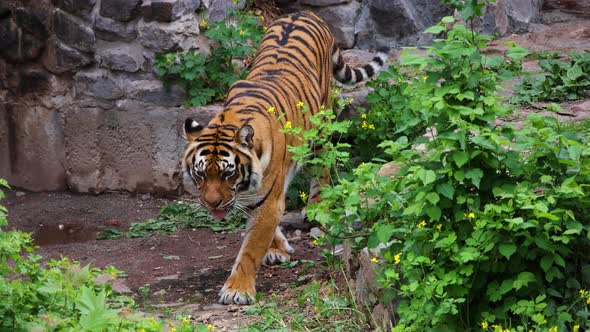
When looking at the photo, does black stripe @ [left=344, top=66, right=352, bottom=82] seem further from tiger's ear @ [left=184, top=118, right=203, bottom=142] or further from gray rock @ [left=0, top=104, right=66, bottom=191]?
gray rock @ [left=0, top=104, right=66, bottom=191]

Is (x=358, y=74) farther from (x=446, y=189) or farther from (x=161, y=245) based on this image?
(x=446, y=189)

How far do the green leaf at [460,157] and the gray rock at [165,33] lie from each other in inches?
152

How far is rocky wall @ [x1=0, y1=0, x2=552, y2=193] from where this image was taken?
7.55m

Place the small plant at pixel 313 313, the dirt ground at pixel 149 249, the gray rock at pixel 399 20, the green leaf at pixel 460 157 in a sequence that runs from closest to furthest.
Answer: the green leaf at pixel 460 157 < the small plant at pixel 313 313 < the dirt ground at pixel 149 249 < the gray rock at pixel 399 20

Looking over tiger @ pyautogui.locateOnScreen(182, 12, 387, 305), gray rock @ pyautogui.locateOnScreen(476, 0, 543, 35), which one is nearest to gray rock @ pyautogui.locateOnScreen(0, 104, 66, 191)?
tiger @ pyautogui.locateOnScreen(182, 12, 387, 305)

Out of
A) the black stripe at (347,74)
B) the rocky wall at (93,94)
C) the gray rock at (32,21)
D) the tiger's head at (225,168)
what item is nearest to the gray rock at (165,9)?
the rocky wall at (93,94)

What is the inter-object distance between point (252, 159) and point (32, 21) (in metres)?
3.04

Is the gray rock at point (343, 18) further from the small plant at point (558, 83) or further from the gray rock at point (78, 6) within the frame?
the gray rock at point (78, 6)

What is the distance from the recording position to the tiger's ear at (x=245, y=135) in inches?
221

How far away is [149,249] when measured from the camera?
6902 mm

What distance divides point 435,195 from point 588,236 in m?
0.66

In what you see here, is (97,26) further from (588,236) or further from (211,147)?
(588,236)

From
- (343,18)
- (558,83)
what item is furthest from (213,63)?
(558,83)

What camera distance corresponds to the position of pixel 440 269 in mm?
4145
